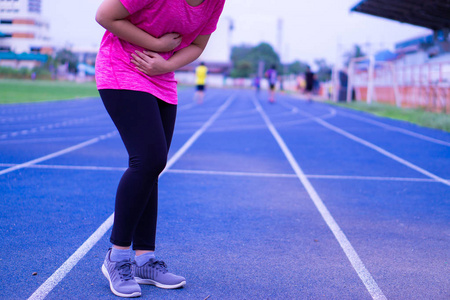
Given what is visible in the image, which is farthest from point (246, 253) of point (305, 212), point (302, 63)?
point (302, 63)

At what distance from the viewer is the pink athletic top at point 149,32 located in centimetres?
248

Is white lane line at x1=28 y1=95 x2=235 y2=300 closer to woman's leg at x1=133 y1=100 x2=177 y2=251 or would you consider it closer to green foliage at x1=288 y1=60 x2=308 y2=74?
woman's leg at x1=133 y1=100 x2=177 y2=251

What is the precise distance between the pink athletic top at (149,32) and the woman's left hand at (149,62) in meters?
0.03

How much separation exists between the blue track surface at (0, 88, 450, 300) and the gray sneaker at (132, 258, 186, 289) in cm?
4

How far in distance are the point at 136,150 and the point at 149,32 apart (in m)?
0.60

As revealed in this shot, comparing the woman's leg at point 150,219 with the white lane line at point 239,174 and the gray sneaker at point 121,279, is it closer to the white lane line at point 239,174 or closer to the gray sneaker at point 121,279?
the gray sneaker at point 121,279

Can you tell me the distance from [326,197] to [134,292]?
312 centimetres

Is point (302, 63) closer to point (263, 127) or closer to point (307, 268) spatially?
point (263, 127)

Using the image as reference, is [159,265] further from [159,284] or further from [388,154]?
[388,154]

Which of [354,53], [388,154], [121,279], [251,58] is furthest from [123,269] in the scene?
[251,58]

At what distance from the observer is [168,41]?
263cm

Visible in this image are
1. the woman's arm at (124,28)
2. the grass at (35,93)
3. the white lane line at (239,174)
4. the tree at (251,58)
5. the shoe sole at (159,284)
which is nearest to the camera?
the woman's arm at (124,28)

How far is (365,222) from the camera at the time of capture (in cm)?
438

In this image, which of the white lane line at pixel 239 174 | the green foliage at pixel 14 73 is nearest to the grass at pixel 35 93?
the white lane line at pixel 239 174
